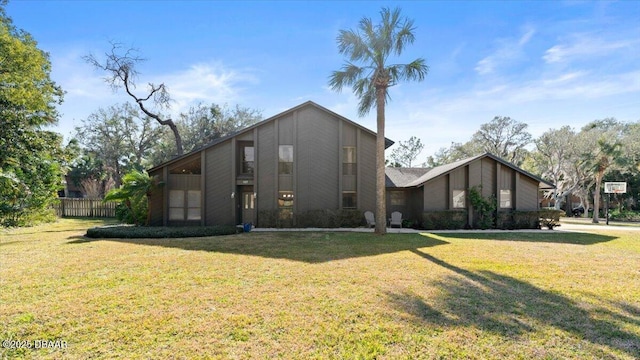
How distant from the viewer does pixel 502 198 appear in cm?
1731

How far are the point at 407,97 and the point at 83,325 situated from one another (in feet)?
51.1

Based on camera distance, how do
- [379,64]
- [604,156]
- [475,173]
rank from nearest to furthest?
[379,64] < [475,173] < [604,156]

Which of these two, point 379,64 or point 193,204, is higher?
point 379,64

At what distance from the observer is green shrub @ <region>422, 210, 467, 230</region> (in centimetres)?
1611

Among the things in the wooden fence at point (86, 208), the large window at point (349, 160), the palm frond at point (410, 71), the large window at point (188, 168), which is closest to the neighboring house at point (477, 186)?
the large window at point (349, 160)

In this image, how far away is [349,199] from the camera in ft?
54.9

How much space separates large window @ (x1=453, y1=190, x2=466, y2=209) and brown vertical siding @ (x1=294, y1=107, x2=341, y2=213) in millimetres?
7420

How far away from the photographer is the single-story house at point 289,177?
1616 cm

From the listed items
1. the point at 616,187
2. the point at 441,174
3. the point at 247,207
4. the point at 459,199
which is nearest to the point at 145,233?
the point at 247,207

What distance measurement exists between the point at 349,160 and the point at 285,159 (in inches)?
155

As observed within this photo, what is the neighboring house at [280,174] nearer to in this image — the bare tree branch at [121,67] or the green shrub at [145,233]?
the green shrub at [145,233]

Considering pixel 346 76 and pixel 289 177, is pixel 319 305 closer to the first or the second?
pixel 346 76

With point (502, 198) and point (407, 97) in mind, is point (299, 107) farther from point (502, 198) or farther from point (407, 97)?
point (502, 198)

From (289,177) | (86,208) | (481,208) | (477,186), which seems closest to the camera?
(289,177)
